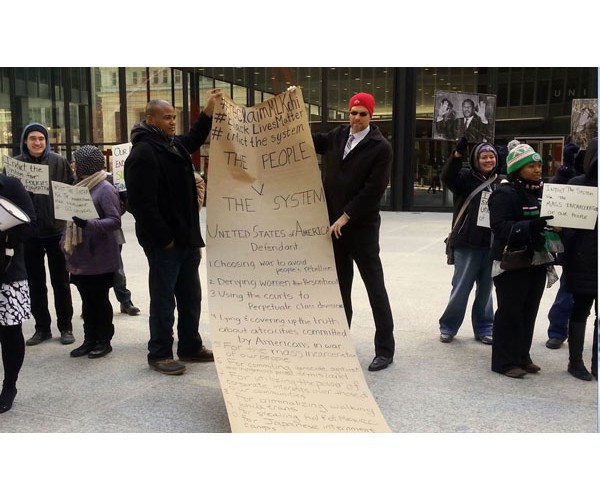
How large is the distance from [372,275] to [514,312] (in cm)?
97

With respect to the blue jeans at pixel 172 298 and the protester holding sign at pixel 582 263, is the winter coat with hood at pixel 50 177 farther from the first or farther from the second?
the protester holding sign at pixel 582 263

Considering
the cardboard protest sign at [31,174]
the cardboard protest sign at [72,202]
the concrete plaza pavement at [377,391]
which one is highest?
the cardboard protest sign at [31,174]

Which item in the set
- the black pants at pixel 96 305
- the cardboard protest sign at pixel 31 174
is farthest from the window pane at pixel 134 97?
the black pants at pixel 96 305

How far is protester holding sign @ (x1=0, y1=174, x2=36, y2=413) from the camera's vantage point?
11.8ft

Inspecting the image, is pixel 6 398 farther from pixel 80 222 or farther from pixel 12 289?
pixel 80 222

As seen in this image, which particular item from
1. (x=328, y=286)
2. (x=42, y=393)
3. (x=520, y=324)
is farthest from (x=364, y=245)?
(x=42, y=393)

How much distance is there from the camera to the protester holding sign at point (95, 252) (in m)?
4.69

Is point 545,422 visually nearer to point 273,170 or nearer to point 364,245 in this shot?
point 364,245

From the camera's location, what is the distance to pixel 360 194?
4250 mm

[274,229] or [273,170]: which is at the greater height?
[273,170]

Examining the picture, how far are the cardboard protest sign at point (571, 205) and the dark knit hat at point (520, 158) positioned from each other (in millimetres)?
281

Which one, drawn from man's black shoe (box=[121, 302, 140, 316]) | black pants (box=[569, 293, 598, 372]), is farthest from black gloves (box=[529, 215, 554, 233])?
man's black shoe (box=[121, 302, 140, 316])
